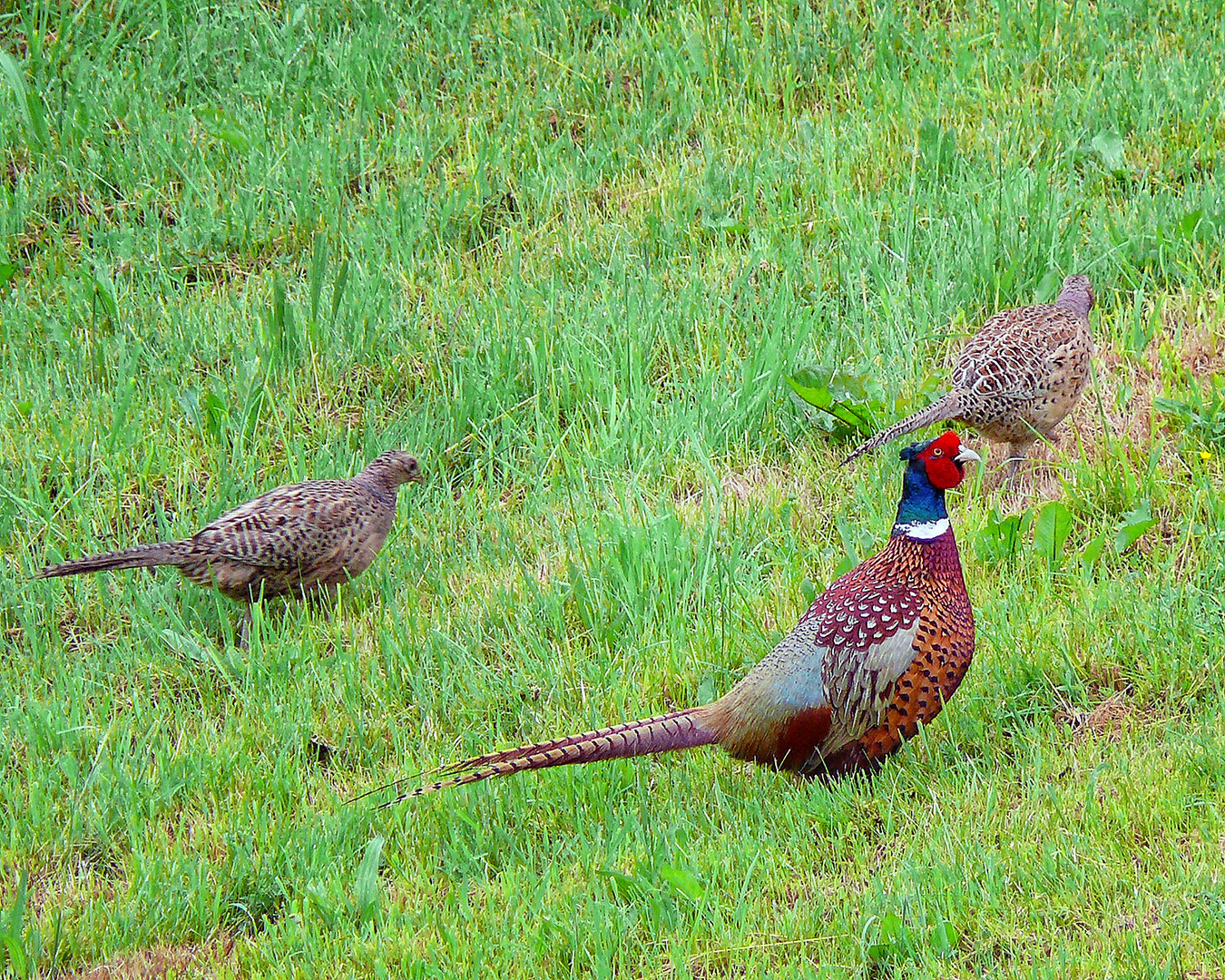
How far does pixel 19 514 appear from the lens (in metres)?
6.26

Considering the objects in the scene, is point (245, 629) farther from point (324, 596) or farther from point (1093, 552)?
point (1093, 552)

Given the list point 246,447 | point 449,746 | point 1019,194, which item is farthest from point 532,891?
point 1019,194

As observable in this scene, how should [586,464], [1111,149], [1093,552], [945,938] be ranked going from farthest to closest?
[1111,149] → [586,464] → [1093,552] → [945,938]

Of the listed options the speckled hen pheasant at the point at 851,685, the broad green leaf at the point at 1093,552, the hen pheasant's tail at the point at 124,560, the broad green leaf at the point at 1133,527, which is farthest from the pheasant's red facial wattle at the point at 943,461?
the hen pheasant's tail at the point at 124,560

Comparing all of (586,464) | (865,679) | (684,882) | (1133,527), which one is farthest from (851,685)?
(586,464)

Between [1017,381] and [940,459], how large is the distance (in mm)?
1178

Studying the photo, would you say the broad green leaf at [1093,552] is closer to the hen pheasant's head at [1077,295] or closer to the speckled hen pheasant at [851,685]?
the speckled hen pheasant at [851,685]

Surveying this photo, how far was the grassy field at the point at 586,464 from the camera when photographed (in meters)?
4.00

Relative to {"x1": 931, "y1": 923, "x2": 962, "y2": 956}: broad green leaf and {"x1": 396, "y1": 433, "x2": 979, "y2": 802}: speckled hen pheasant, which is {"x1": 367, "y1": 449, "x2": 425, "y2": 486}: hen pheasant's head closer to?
{"x1": 396, "y1": 433, "x2": 979, "y2": 802}: speckled hen pheasant

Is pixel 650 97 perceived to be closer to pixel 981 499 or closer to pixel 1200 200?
pixel 1200 200

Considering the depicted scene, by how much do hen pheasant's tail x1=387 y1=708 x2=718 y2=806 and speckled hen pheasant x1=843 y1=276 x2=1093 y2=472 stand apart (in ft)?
4.87

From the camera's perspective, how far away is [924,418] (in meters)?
5.70

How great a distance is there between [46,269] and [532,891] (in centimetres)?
519

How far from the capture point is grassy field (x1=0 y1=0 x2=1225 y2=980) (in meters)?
4.00
